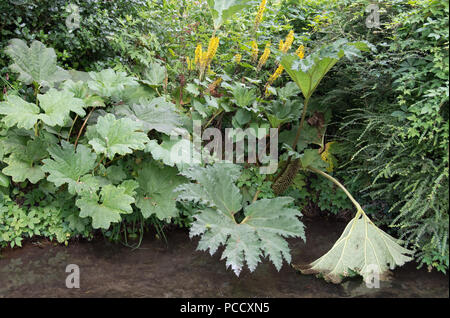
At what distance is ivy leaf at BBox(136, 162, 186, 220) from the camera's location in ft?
8.16

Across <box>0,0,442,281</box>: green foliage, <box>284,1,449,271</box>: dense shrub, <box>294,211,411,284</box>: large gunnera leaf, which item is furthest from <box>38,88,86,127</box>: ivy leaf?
<box>284,1,449,271</box>: dense shrub

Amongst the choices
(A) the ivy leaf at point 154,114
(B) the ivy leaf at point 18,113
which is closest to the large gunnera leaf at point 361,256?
(A) the ivy leaf at point 154,114

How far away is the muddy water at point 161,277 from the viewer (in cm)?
209

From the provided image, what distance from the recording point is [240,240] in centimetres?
204

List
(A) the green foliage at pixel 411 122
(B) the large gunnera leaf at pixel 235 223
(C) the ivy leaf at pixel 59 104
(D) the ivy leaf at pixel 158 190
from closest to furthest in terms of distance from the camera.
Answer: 1. (B) the large gunnera leaf at pixel 235 223
2. (A) the green foliage at pixel 411 122
3. (C) the ivy leaf at pixel 59 104
4. (D) the ivy leaf at pixel 158 190

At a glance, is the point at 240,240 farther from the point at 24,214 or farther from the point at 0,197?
the point at 0,197

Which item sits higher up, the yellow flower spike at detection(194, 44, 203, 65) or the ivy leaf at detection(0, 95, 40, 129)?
the yellow flower spike at detection(194, 44, 203, 65)

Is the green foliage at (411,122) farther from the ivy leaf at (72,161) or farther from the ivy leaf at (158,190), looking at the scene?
the ivy leaf at (72,161)

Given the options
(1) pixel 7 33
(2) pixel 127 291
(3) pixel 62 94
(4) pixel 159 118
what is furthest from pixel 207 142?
(1) pixel 7 33

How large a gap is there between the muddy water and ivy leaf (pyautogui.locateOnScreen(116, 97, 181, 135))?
2.86ft

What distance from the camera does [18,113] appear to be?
90.2 inches

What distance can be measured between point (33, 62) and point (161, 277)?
5.75 feet

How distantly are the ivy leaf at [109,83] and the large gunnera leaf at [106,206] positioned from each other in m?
0.68

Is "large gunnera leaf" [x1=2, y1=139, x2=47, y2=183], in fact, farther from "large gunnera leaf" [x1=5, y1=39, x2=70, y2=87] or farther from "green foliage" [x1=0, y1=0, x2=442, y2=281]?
"large gunnera leaf" [x1=5, y1=39, x2=70, y2=87]
